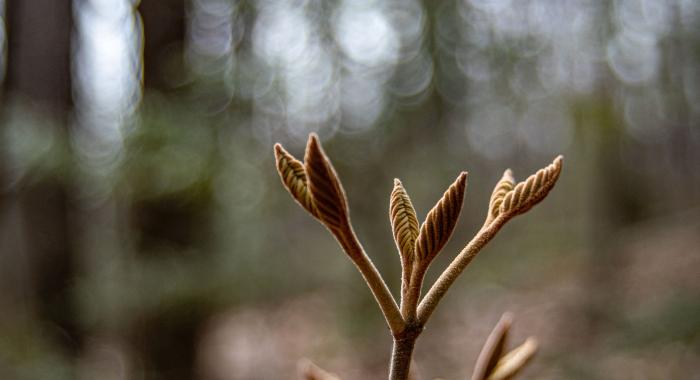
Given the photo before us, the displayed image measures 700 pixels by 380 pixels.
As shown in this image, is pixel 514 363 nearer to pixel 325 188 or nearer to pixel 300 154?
pixel 325 188

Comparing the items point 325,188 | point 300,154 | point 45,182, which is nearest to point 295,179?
point 325,188

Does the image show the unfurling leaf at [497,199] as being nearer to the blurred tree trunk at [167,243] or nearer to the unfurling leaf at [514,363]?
the unfurling leaf at [514,363]

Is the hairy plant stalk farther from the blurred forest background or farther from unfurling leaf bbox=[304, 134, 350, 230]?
the blurred forest background

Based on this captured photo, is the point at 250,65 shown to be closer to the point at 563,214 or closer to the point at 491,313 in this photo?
the point at 491,313

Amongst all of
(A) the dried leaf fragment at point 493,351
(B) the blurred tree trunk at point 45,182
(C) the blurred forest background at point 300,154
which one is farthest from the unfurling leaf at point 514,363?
(B) the blurred tree trunk at point 45,182

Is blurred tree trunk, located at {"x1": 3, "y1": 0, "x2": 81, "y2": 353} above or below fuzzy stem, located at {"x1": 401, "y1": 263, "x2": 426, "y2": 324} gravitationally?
below

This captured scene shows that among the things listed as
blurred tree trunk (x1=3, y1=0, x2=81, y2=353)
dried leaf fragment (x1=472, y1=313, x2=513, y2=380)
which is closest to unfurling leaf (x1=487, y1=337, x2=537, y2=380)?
dried leaf fragment (x1=472, y1=313, x2=513, y2=380)
